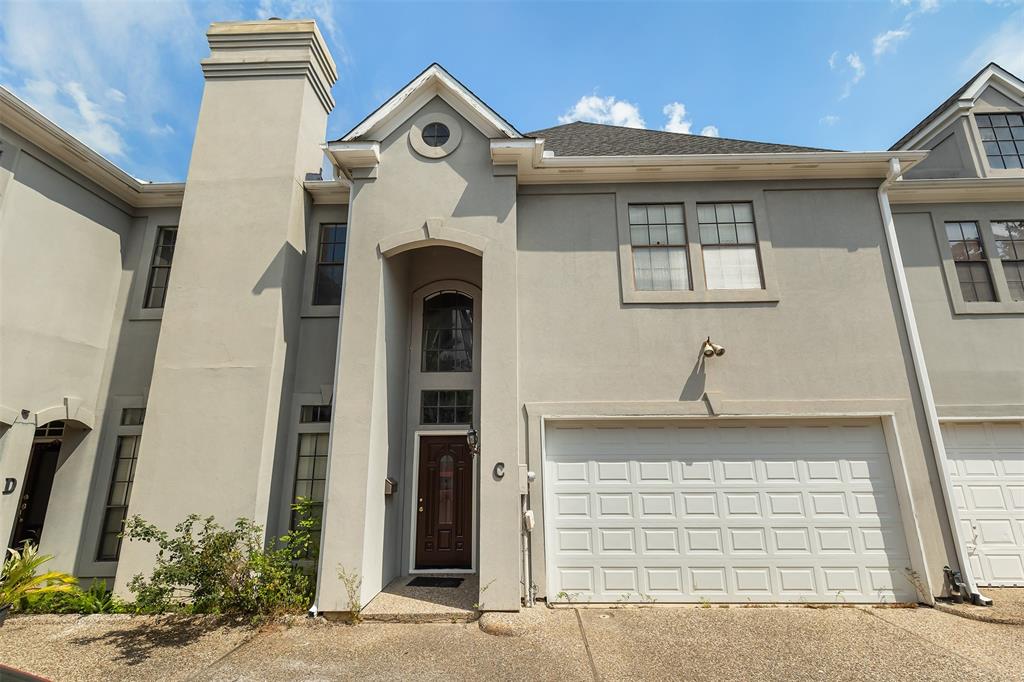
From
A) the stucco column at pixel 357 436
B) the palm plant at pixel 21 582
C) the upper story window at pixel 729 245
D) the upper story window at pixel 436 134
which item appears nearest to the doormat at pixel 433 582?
the stucco column at pixel 357 436

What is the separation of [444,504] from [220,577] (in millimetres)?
3377

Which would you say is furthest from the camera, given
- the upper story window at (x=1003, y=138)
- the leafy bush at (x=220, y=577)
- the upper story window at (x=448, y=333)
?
the upper story window at (x=1003, y=138)

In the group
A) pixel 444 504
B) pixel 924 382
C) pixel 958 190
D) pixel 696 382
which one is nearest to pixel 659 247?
pixel 696 382

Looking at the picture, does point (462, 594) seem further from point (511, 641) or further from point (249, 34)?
point (249, 34)

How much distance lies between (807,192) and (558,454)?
608cm

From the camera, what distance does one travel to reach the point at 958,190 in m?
8.52

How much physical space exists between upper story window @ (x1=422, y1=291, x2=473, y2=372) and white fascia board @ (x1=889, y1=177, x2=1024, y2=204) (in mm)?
7784

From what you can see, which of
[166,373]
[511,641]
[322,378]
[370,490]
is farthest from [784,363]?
[166,373]

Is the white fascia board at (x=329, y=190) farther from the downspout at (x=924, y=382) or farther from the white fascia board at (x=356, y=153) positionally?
the downspout at (x=924, y=382)

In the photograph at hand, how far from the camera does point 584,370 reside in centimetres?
746

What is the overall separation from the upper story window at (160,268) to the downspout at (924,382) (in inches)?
491

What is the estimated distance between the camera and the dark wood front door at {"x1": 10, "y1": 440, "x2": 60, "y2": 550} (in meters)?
8.44

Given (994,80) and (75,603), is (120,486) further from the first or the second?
(994,80)

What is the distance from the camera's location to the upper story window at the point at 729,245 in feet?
25.9
